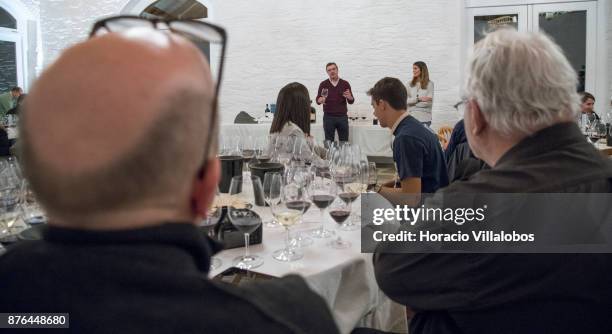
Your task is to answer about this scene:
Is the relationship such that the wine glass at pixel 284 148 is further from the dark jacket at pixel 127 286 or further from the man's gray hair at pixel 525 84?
the dark jacket at pixel 127 286

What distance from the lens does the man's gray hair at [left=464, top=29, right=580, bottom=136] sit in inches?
48.7

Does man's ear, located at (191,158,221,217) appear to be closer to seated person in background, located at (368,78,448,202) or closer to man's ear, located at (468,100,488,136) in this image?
man's ear, located at (468,100,488,136)

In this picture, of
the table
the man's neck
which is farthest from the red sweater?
the table

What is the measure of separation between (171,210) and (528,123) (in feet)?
3.25

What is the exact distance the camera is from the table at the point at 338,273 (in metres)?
1.51

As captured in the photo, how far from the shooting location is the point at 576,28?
8.18 metres

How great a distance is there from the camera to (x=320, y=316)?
65 centimetres

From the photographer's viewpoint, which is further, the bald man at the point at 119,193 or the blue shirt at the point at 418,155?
the blue shirt at the point at 418,155

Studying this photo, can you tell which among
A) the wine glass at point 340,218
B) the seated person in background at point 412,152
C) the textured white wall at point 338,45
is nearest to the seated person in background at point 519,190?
the wine glass at point 340,218

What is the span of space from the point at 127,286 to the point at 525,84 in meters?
1.09

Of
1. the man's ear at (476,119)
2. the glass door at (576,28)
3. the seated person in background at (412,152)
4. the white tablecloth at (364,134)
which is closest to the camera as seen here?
the man's ear at (476,119)

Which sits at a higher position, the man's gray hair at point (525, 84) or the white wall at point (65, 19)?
the white wall at point (65, 19)

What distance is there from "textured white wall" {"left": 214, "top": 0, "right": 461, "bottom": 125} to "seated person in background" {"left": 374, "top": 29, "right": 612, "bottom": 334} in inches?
297

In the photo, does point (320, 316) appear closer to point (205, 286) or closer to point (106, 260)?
point (205, 286)
